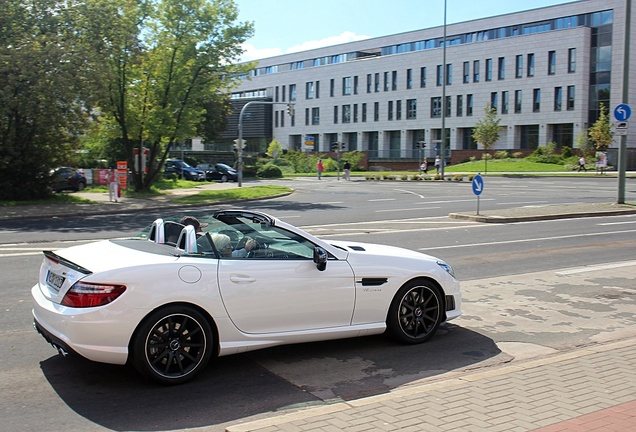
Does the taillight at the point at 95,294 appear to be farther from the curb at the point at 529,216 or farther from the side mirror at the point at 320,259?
the curb at the point at 529,216

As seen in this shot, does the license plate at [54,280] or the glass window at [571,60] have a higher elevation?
the glass window at [571,60]

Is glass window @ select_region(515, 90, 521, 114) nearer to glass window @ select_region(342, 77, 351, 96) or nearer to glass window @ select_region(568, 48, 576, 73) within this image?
glass window @ select_region(568, 48, 576, 73)

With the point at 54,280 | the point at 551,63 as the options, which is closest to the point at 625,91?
the point at 54,280

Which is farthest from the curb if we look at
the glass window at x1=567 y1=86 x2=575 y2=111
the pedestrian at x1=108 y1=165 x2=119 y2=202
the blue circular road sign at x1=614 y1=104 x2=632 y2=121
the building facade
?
the glass window at x1=567 y1=86 x2=575 y2=111

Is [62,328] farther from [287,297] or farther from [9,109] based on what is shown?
[9,109]

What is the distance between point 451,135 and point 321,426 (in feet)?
253

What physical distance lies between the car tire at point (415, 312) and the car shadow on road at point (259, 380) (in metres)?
0.14

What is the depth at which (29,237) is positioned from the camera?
15.9 metres

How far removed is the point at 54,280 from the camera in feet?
18.1

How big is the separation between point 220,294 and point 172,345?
0.56 metres

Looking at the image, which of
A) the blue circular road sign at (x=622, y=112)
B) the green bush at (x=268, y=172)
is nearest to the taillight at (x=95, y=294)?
the blue circular road sign at (x=622, y=112)

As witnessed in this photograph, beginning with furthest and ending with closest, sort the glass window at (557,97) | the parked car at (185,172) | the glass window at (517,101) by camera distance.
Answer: the glass window at (517,101) < the glass window at (557,97) < the parked car at (185,172)

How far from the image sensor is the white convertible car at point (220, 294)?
16.5 ft

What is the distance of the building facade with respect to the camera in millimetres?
65750
